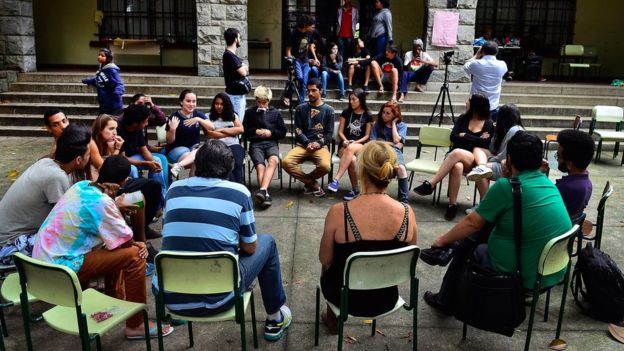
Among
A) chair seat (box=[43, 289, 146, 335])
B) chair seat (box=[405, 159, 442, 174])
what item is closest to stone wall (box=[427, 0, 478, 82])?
chair seat (box=[405, 159, 442, 174])

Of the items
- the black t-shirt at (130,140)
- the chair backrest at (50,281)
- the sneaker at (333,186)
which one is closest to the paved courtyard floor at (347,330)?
the chair backrest at (50,281)

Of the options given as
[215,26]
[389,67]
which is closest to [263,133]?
[389,67]

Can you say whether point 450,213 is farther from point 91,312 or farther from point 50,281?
point 50,281

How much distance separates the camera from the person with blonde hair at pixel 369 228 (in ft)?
10.6

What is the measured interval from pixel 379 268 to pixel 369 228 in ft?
0.81

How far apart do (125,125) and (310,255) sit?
2.26 metres

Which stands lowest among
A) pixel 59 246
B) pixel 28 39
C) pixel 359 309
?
pixel 359 309

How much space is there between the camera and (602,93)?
11.2 metres

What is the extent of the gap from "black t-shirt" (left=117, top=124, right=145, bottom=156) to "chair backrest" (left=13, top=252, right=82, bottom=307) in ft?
9.17

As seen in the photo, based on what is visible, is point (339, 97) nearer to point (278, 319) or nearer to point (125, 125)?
point (125, 125)

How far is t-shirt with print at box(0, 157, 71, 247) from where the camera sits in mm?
3680

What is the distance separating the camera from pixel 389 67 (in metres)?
10.2

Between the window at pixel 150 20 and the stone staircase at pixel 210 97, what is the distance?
7.08ft

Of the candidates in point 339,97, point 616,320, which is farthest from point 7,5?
point 616,320
